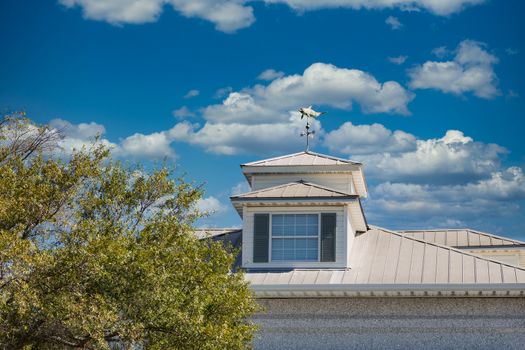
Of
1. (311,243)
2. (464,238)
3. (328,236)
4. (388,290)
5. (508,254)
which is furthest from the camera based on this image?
(464,238)

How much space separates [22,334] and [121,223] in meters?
3.15

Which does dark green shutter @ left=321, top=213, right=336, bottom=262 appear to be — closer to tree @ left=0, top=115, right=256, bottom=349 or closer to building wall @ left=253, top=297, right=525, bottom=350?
building wall @ left=253, top=297, right=525, bottom=350

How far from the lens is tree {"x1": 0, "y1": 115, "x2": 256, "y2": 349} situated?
13.6 metres

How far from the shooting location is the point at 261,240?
2067cm

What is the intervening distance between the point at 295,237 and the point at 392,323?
3255 mm

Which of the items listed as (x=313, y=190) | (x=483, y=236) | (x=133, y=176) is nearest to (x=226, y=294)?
(x=133, y=176)

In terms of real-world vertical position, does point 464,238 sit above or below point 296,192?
below

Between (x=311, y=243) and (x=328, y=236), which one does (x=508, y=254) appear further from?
(x=311, y=243)

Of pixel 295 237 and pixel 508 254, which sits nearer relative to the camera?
pixel 295 237

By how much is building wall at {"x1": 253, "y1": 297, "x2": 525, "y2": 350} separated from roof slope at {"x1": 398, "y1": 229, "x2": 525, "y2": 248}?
212 inches

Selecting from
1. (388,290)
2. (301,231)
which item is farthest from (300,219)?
(388,290)

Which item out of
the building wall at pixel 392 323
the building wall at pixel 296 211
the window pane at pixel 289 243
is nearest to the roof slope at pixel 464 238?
the building wall at pixel 296 211

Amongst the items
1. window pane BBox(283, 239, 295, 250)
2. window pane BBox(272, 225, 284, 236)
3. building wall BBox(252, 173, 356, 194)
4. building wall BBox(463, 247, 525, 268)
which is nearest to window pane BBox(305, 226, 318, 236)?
window pane BBox(283, 239, 295, 250)

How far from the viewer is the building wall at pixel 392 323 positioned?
61.5 feet
